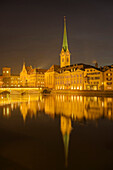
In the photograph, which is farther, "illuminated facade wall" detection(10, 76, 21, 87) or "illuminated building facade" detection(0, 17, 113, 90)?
"illuminated facade wall" detection(10, 76, 21, 87)

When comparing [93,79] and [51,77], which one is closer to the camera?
[93,79]

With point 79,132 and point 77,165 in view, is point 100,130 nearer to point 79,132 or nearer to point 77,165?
point 79,132

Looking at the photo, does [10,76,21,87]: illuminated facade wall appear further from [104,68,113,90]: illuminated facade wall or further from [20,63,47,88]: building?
[104,68,113,90]: illuminated facade wall

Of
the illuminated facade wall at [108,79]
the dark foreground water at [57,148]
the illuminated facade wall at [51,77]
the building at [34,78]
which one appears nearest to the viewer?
the dark foreground water at [57,148]

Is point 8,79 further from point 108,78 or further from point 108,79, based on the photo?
point 108,79

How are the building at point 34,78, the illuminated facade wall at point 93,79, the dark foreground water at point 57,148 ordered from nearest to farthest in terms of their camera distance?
1. the dark foreground water at point 57,148
2. the illuminated facade wall at point 93,79
3. the building at point 34,78

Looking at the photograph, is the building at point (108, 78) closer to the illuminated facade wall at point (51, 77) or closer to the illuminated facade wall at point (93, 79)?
the illuminated facade wall at point (93, 79)

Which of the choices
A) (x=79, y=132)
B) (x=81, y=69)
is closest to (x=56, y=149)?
(x=79, y=132)

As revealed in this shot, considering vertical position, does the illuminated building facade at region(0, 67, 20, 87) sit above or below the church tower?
below

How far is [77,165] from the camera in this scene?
884 centimetres

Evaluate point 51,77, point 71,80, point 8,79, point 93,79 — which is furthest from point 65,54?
point 8,79

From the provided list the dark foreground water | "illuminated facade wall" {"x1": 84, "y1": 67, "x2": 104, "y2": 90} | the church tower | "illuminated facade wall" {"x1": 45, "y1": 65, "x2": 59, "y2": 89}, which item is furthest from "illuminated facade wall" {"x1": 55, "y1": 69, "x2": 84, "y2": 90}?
Result: the dark foreground water

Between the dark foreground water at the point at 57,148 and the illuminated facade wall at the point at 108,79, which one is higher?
the illuminated facade wall at the point at 108,79

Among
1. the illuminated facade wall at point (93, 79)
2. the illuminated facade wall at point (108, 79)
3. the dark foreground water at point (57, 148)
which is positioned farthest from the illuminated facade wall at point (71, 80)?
the dark foreground water at point (57, 148)
